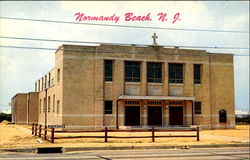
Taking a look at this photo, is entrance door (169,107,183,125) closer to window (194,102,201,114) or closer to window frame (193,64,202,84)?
window (194,102,201,114)

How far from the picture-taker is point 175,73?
142 ft

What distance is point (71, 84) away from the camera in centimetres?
3934

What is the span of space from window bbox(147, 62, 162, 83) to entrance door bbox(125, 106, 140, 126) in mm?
3789

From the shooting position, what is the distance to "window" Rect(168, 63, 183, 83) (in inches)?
1694

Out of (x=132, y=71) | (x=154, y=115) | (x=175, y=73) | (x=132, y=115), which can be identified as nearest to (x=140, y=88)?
(x=132, y=71)

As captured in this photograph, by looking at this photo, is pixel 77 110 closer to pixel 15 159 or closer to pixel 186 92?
pixel 186 92

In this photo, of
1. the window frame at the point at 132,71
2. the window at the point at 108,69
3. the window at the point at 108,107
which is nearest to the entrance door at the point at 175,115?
the window frame at the point at 132,71

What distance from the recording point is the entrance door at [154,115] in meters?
41.5

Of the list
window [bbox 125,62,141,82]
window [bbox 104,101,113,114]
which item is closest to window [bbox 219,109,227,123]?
window [bbox 125,62,141,82]

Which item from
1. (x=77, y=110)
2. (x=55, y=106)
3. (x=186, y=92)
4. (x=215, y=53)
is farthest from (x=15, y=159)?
(x=215, y=53)

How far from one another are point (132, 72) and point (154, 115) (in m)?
5.51

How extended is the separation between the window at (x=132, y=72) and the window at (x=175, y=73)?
4.01 m

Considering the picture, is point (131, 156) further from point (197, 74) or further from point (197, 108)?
point (197, 74)

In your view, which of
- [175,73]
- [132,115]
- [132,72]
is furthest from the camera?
[175,73]
